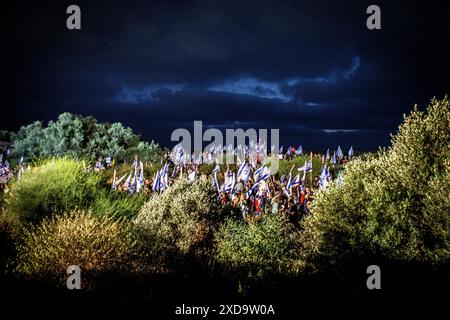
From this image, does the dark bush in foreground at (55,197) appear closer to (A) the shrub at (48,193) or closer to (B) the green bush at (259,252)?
(A) the shrub at (48,193)

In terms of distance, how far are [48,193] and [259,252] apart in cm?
995

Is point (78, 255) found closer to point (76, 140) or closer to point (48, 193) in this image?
point (48, 193)

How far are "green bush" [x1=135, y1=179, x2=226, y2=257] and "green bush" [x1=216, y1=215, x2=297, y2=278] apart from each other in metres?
1.18

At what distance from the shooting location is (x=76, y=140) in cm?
3628

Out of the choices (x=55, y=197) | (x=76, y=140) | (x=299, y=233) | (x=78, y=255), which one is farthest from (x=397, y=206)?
(x=76, y=140)

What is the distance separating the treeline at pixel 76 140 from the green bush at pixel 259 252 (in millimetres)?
26423

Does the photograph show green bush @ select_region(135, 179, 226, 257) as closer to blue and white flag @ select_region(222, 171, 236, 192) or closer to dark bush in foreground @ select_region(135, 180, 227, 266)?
A: dark bush in foreground @ select_region(135, 180, 227, 266)

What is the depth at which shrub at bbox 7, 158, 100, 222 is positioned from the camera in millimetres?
14984

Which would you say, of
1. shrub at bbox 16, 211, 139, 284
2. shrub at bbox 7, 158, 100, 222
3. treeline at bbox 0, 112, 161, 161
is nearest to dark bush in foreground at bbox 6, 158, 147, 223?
shrub at bbox 7, 158, 100, 222
